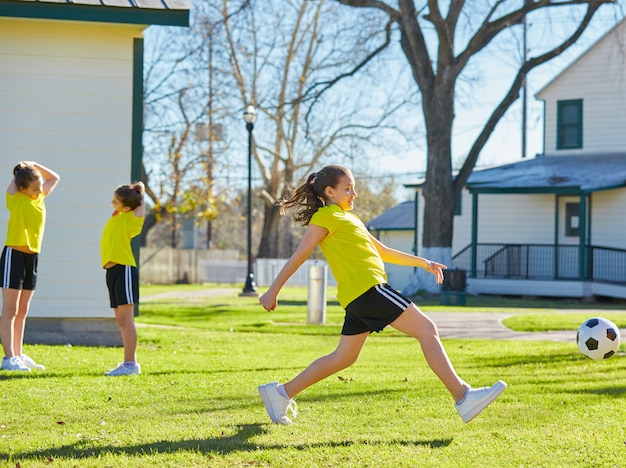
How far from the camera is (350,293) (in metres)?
6.03

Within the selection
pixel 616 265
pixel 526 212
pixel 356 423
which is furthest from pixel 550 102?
pixel 356 423

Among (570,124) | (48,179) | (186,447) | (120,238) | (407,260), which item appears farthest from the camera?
(570,124)

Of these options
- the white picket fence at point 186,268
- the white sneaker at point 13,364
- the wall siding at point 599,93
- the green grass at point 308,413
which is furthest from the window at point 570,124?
the white sneaker at point 13,364

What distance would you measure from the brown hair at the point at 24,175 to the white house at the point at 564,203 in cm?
2088

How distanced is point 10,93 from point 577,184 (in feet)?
66.1

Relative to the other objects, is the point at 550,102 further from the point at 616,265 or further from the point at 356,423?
the point at 356,423

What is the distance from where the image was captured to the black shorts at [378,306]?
235 inches

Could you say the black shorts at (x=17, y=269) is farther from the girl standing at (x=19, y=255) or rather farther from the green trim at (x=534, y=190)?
the green trim at (x=534, y=190)

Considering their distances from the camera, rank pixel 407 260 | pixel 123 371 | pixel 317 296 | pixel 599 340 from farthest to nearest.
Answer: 1. pixel 317 296
2. pixel 123 371
3. pixel 599 340
4. pixel 407 260

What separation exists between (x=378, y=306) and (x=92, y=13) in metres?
6.86

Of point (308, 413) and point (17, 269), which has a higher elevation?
point (17, 269)

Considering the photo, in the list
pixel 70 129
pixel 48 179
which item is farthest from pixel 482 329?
pixel 48 179

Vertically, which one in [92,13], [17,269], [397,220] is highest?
[92,13]

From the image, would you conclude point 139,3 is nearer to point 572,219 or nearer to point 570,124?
point 572,219
